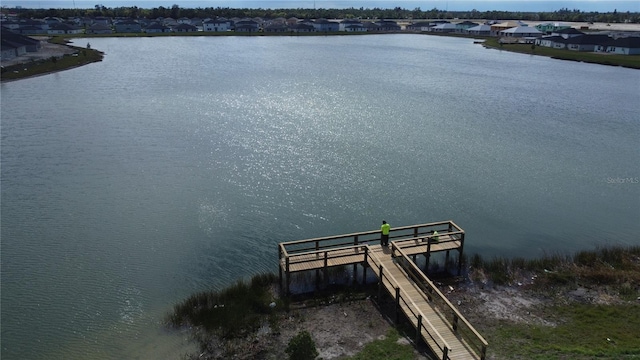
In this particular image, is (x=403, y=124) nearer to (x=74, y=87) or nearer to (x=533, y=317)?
(x=533, y=317)

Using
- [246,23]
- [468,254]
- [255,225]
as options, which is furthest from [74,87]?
[246,23]

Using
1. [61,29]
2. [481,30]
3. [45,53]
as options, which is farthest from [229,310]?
[481,30]

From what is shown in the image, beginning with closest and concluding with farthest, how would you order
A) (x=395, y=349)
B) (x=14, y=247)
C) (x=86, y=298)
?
(x=395, y=349)
(x=86, y=298)
(x=14, y=247)

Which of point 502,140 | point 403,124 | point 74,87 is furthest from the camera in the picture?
point 74,87

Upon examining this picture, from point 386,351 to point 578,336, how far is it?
317 inches

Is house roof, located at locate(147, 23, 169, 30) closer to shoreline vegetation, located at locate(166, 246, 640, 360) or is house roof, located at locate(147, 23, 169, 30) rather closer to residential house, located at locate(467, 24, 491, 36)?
residential house, located at locate(467, 24, 491, 36)

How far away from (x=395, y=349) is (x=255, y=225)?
1412 cm

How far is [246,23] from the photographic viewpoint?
639ft

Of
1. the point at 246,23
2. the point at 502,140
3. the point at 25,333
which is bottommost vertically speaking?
the point at 25,333

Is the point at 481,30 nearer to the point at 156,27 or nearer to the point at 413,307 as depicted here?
the point at 156,27

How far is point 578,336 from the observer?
62.8 feet

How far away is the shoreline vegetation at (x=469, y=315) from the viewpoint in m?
18.5

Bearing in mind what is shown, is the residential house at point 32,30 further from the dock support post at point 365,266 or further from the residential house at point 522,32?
the dock support post at point 365,266

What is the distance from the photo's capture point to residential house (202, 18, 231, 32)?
196m
